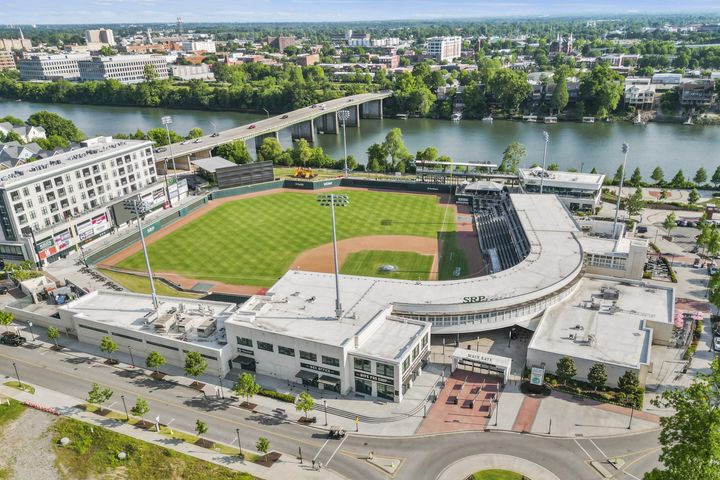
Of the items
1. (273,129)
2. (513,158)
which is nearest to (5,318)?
(513,158)

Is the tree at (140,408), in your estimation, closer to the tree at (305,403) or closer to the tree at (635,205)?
the tree at (305,403)

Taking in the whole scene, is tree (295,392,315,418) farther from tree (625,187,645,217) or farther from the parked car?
tree (625,187,645,217)

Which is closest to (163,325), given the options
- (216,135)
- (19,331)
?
(19,331)

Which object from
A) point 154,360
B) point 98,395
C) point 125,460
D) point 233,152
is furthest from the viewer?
point 233,152

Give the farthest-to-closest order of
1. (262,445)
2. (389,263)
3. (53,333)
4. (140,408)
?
(389,263) < (53,333) < (140,408) < (262,445)

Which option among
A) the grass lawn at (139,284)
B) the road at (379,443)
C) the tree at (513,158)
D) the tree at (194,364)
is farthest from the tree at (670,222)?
the tree at (194,364)

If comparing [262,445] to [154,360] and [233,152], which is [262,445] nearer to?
[154,360]

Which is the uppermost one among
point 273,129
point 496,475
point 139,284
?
point 273,129
